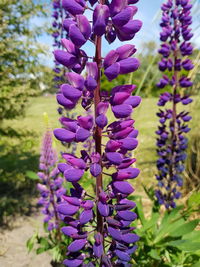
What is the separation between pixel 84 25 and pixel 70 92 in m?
0.28

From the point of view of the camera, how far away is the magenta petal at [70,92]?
1176 millimetres

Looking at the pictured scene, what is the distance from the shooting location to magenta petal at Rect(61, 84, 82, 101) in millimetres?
1176

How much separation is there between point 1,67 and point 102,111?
3022 millimetres

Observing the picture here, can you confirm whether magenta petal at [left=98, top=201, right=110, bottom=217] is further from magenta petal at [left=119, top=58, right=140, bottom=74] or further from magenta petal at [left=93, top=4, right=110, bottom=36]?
magenta petal at [left=93, top=4, right=110, bottom=36]

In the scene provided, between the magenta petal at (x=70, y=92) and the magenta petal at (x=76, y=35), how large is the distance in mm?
182

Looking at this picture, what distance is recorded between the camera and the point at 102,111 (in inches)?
47.5

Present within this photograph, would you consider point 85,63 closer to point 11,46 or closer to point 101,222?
point 101,222

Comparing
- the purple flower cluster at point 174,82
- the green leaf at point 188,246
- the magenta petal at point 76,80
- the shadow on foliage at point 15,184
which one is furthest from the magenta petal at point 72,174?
the shadow on foliage at point 15,184

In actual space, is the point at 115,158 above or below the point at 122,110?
below

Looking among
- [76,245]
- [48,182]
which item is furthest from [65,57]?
[48,182]

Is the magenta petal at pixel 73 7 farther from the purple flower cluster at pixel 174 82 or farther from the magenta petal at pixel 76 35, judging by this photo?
the purple flower cluster at pixel 174 82

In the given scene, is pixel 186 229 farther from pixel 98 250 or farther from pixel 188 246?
pixel 98 250

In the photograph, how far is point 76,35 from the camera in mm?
1142

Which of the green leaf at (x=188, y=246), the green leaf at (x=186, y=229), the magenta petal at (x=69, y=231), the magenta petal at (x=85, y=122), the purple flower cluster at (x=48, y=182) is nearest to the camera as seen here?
the magenta petal at (x=85, y=122)
